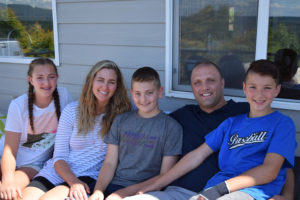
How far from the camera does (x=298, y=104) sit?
2.46 metres

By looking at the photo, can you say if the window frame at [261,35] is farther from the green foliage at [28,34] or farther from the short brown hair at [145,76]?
the green foliage at [28,34]

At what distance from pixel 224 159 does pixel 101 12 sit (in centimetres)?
199

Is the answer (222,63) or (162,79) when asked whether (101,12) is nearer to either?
(162,79)

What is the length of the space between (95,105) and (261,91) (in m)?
1.27

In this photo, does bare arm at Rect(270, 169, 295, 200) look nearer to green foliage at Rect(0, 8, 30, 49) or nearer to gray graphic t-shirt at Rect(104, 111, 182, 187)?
gray graphic t-shirt at Rect(104, 111, 182, 187)

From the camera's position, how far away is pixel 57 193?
2182 mm

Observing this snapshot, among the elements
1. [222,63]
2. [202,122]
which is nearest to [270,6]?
[222,63]

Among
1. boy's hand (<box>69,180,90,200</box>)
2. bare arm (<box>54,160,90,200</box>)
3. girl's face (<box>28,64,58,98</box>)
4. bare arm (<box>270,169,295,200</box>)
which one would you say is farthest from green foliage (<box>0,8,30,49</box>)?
bare arm (<box>270,169,295,200</box>)

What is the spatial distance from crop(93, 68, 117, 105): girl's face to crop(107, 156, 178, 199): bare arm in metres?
0.66

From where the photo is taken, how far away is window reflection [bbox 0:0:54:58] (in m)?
3.78

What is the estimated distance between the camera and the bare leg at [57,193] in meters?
2.14

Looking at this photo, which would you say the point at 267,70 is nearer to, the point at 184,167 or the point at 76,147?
the point at 184,167

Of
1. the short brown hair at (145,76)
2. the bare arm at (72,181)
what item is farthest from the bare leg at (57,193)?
the short brown hair at (145,76)

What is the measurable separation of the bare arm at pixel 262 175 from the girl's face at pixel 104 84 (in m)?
1.13
